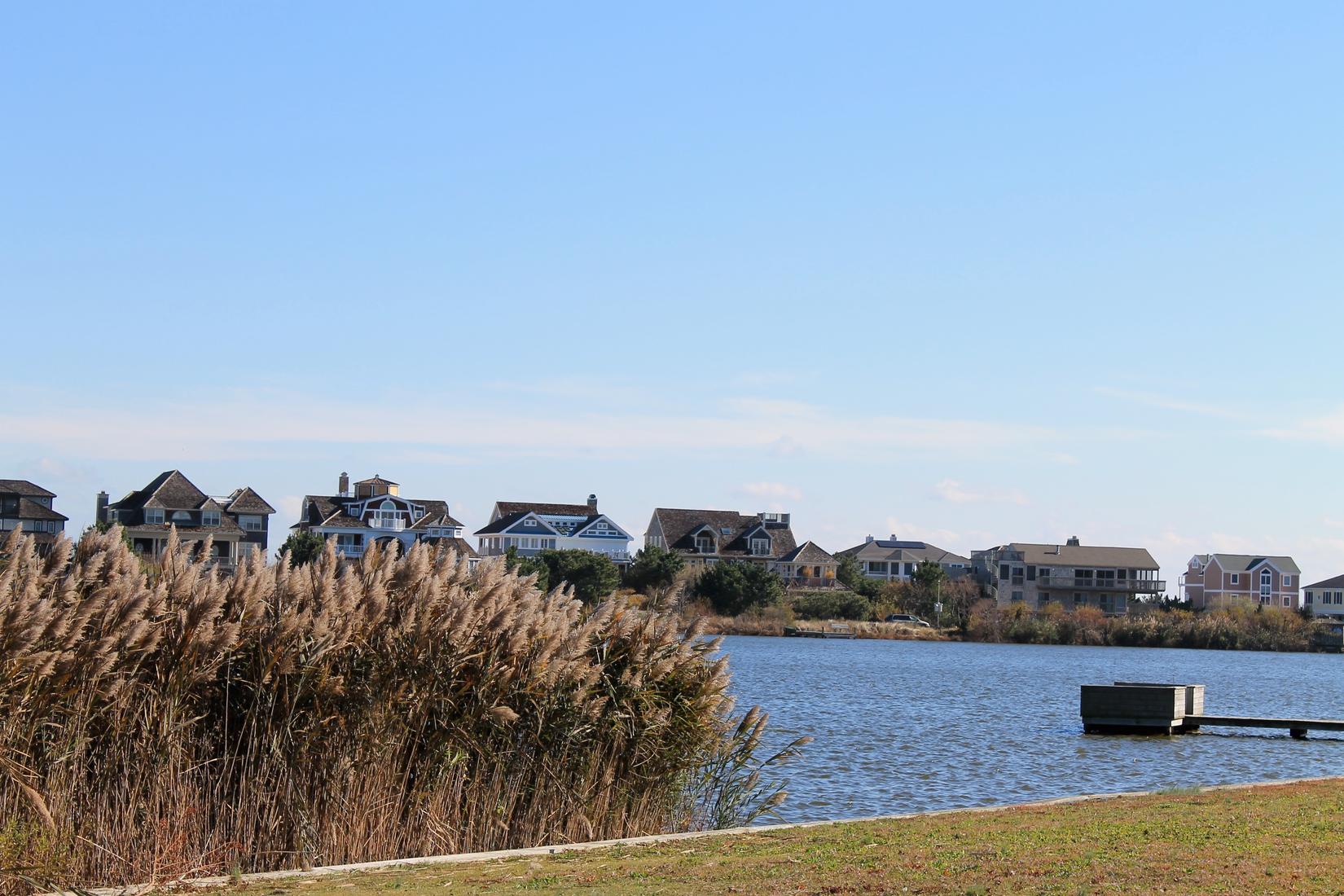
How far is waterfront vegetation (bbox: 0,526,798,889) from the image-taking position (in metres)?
11.4

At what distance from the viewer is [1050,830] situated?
46.9 ft

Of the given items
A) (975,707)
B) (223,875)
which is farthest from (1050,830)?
(975,707)

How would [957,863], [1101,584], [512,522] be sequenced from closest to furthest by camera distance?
[957,863], [512,522], [1101,584]

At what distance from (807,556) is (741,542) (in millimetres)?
6707

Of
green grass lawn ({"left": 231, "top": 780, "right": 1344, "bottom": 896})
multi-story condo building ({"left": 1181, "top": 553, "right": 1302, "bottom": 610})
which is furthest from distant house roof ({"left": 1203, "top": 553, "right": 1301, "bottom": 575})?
green grass lawn ({"left": 231, "top": 780, "right": 1344, "bottom": 896})

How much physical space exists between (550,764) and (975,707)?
35.6m

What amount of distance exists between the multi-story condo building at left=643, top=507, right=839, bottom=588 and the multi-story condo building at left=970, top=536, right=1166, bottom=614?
16260 millimetres

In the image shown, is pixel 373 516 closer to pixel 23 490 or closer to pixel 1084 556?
pixel 23 490

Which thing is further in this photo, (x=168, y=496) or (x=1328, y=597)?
(x=1328, y=597)

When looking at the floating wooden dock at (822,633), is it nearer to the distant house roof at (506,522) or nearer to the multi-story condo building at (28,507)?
the distant house roof at (506,522)

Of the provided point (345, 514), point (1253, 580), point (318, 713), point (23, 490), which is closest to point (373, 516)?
point (345, 514)

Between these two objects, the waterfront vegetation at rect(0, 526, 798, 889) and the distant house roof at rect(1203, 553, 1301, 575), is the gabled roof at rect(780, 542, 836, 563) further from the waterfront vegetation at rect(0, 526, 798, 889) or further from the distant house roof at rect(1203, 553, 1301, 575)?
the waterfront vegetation at rect(0, 526, 798, 889)

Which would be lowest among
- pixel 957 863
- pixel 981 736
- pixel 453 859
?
pixel 981 736

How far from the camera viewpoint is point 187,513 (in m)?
107
